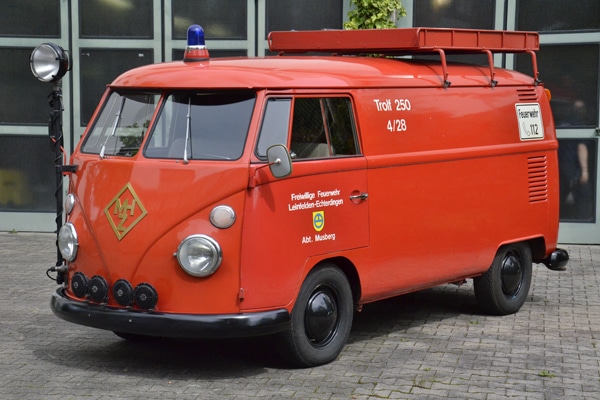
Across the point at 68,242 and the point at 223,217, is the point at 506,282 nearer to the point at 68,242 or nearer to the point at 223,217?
the point at 223,217

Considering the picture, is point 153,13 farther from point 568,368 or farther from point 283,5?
point 568,368

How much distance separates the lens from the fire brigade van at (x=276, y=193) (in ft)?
25.0

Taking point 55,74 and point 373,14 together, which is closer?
point 55,74

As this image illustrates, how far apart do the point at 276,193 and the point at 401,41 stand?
2336mm

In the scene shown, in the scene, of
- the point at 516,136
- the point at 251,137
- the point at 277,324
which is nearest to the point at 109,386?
the point at 277,324

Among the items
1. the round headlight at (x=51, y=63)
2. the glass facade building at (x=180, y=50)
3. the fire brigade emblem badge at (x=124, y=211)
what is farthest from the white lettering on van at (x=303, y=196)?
the glass facade building at (x=180, y=50)

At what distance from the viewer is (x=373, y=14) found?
580 inches

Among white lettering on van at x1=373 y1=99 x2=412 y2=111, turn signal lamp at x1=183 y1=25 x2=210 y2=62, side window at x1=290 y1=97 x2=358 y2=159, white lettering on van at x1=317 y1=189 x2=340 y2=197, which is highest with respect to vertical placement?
turn signal lamp at x1=183 y1=25 x2=210 y2=62

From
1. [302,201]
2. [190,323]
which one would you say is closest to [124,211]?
[190,323]

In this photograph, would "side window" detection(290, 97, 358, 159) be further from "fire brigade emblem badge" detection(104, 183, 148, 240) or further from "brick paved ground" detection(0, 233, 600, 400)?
"brick paved ground" detection(0, 233, 600, 400)

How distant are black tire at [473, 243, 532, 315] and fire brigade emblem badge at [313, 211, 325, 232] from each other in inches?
101

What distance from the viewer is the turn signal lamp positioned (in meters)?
8.44

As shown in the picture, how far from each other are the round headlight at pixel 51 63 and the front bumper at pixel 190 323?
→ 2753 mm

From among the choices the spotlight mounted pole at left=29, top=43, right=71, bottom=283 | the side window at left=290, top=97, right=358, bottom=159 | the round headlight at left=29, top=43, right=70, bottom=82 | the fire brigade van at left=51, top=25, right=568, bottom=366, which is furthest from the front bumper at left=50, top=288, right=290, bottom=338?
the round headlight at left=29, top=43, right=70, bottom=82
